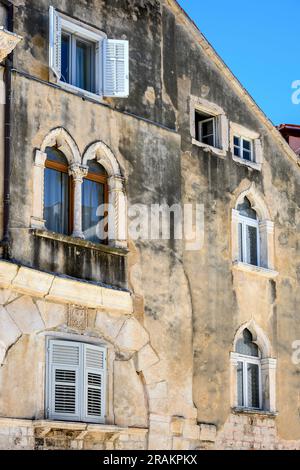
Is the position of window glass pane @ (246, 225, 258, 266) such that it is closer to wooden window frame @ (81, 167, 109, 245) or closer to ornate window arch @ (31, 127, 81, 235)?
wooden window frame @ (81, 167, 109, 245)

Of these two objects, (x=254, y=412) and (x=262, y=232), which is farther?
(x=262, y=232)

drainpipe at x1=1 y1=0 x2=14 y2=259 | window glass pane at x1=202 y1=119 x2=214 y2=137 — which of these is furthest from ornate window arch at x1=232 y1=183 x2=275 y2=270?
drainpipe at x1=1 y1=0 x2=14 y2=259

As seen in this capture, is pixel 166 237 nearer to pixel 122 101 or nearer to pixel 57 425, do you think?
pixel 122 101

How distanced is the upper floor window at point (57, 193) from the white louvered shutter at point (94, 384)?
7.46ft

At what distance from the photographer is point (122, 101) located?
872 inches

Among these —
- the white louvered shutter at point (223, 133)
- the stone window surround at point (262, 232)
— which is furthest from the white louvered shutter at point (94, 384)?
the white louvered shutter at point (223, 133)

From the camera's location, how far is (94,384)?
66.2ft

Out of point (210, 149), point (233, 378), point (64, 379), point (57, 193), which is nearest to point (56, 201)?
point (57, 193)

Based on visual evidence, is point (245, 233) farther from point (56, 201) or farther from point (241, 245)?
point (56, 201)

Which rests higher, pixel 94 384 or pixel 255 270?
pixel 255 270

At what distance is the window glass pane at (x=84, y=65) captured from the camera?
2189cm

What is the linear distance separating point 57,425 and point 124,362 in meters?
2.23

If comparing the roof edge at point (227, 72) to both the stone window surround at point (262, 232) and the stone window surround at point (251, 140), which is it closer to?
the stone window surround at point (251, 140)

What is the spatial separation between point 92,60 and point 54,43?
141 cm
